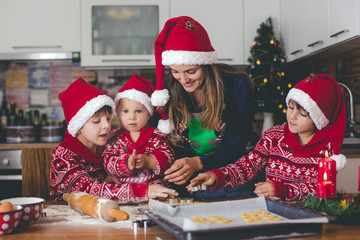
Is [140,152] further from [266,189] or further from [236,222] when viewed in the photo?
→ [236,222]

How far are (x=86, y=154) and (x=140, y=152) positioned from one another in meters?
0.23

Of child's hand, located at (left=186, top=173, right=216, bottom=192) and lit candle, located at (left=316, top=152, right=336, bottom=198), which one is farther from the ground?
lit candle, located at (left=316, top=152, right=336, bottom=198)

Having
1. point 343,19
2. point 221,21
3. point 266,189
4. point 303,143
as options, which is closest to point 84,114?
point 266,189

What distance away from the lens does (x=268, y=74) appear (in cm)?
273

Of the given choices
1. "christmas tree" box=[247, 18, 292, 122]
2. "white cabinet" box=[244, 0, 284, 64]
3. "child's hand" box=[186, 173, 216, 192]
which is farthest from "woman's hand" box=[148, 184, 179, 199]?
"white cabinet" box=[244, 0, 284, 64]

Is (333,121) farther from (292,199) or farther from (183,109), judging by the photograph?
(183,109)

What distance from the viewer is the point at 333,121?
1411mm

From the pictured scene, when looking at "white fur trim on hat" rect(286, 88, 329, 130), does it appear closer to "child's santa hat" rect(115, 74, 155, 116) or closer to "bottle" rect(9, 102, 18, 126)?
"child's santa hat" rect(115, 74, 155, 116)

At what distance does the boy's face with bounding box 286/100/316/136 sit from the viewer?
4.73 ft

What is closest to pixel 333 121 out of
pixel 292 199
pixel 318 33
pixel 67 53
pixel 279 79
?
pixel 292 199

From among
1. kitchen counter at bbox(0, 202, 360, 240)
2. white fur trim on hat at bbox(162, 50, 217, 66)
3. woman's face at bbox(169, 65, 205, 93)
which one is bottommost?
kitchen counter at bbox(0, 202, 360, 240)

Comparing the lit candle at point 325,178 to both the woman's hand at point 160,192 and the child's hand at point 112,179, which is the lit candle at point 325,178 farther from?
the child's hand at point 112,179

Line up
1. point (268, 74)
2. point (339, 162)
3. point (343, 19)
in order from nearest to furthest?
point (339, 162)
point (343, 19)
point (268, 74)

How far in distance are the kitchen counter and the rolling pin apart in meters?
0.02
